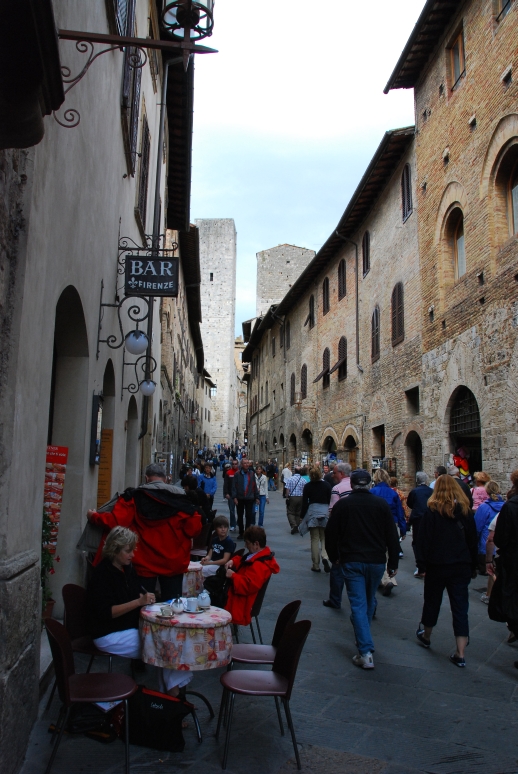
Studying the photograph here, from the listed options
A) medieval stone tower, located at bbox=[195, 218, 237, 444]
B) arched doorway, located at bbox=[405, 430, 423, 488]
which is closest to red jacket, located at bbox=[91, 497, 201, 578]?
arched doorway, located at bbox=[405, 430, 423, 488]

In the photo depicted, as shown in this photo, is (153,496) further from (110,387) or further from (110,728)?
(110,387)

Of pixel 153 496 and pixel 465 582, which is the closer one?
pixel 153 496

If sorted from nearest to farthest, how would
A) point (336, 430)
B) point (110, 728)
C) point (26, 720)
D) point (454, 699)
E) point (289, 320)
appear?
point (26, 720), point (110, 728), point (454, 699), point (336, 430), point (289, 320)

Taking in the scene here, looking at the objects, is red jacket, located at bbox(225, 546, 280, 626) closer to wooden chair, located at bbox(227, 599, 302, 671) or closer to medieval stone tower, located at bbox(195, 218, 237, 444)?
wooden chair, located at bbox(227, 599, 302, 671)

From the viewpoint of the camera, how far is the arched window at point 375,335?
723 inches

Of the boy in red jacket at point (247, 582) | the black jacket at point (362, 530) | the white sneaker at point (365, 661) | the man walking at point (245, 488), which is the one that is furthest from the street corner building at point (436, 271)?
the boy in red jacket at point (247, 582)

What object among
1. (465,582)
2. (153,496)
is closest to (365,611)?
(465,582)

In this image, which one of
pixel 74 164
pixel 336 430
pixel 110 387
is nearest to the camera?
pixel 74 164

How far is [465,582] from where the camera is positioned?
5.41m

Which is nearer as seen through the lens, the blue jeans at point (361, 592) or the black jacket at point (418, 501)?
the blue jeans at point (361, 592)

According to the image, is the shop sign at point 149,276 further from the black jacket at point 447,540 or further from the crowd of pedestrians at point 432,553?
the black jacket at point 447,540

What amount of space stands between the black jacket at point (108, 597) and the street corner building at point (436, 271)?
748 centimetres

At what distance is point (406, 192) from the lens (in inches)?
634

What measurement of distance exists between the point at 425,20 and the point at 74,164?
11.1 metres
